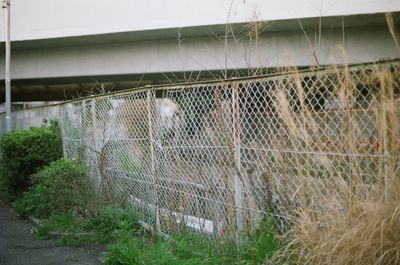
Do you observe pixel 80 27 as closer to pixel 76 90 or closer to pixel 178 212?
pixel 76 90

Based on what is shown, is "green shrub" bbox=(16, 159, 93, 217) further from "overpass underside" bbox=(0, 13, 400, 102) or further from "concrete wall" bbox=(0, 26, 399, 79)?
"concrete wall" bbox=(0, 26, 399, 79)

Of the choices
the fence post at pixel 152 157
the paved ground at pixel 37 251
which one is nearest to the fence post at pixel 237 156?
the fence post at pixel 152 157

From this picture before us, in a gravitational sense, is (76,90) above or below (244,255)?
above

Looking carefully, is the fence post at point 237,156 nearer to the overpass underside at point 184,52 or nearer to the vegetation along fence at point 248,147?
the vegetation along fence at point 248,147

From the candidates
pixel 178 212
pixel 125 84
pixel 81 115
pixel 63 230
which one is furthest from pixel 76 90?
pixel 178 212

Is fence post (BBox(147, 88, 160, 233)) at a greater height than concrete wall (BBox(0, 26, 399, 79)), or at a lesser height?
lesser

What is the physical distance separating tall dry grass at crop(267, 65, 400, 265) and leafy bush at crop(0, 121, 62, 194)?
6272 mm

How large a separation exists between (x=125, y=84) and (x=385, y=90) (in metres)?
16.4


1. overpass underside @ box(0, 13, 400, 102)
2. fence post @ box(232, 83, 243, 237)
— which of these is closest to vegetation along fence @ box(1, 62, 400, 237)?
fence post @ box(232, 83, 243, 237)

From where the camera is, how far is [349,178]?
310 centimetres

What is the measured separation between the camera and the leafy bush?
8.45 m

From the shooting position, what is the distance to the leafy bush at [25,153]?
27.7ft

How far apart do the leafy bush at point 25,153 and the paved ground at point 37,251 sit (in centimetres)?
247

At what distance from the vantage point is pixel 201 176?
460 cm
